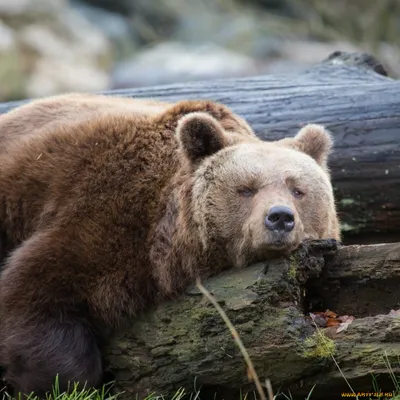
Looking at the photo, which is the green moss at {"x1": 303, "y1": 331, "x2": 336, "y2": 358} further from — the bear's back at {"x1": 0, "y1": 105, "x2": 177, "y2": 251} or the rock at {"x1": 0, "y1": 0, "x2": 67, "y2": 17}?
the rock at {"x1": 0, "y1": 0, "x2": 67, "y2": 17}

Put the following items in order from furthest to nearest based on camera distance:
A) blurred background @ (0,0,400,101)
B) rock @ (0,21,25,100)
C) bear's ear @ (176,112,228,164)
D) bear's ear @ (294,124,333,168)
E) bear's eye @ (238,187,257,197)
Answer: blurred background @ (0,0,400,101), rock @ (0,21,25,100), bear's ear @ (294,124,333,168), bear's ear @ (176,112,228,164), bear's eye @ (238,187,257,197)

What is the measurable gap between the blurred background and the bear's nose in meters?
16.6

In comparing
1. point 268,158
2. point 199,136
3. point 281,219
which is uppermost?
point 199,136

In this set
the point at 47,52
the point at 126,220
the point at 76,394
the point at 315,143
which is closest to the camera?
the point at 76,394

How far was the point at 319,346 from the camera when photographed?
4.63 meters

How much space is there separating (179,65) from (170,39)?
4451mm

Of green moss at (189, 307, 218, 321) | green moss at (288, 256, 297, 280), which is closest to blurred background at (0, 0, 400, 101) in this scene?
green moss at (288, 256, 297, 280)

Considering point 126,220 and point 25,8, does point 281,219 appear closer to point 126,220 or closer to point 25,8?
point 126,220

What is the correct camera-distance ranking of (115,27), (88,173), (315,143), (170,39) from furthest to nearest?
1. (170,39)
2. (115,27)
3. (315,143)
4. (88,173)

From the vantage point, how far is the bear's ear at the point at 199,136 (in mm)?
5500

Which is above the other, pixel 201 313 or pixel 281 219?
pixel 281 219

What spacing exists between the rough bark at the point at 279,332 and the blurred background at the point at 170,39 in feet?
54.1

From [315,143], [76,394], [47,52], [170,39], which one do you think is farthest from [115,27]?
[76,394]

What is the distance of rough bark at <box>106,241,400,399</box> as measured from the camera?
4609 mm
